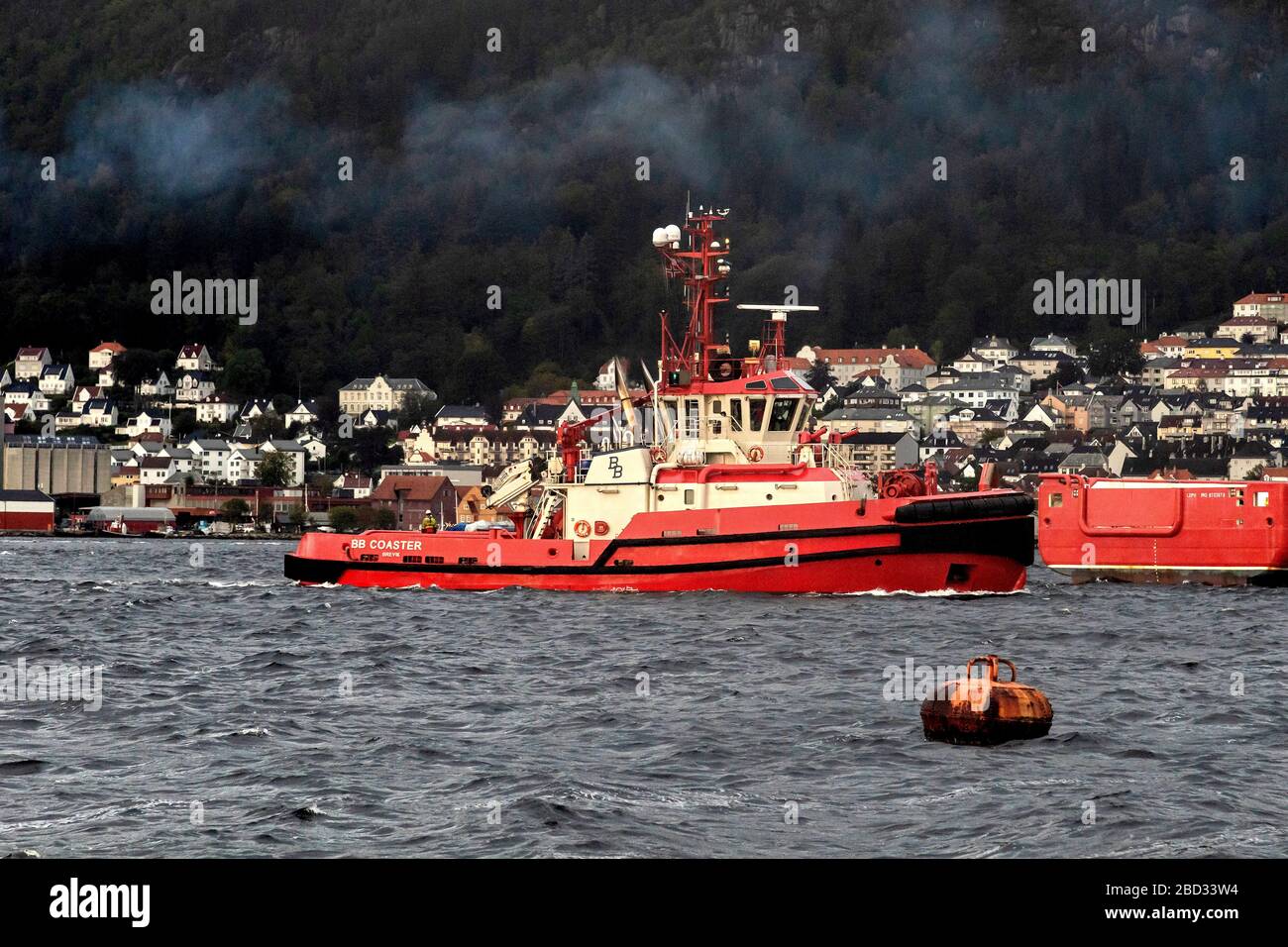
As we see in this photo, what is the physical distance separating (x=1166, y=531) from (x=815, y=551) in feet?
52.5

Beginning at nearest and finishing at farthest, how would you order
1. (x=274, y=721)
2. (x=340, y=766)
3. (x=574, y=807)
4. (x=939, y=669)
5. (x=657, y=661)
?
(x=574, y=807)
(x=340, y=766)
(x=274, y=721)
(x=939, y=669)
(x=657, y=661)

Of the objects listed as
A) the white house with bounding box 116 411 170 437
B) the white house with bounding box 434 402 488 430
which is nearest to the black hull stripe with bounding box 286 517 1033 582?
the white house with bounding box 434 402 488 430

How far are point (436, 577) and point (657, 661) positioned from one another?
1626cm

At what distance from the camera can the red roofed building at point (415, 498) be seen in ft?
419

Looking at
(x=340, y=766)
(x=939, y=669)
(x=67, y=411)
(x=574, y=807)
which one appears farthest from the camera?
Answer: (x=67, y=411)

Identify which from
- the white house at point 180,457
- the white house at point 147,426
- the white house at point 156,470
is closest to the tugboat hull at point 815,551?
the white house at point 156,470

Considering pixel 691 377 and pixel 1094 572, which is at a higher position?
pixel 691 377

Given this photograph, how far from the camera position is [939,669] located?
85.9 feet

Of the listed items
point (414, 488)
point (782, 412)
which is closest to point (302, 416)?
point (414, 488)

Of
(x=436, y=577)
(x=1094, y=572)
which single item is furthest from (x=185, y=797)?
(x=1094, y=572)

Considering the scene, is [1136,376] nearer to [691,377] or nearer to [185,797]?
[691,377]

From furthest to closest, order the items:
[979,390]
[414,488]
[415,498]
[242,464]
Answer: [979,390] → [242,464] → [414,488] → [415,498]

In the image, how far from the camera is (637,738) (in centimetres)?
2078

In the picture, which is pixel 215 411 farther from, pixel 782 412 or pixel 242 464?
pixel 782 412
